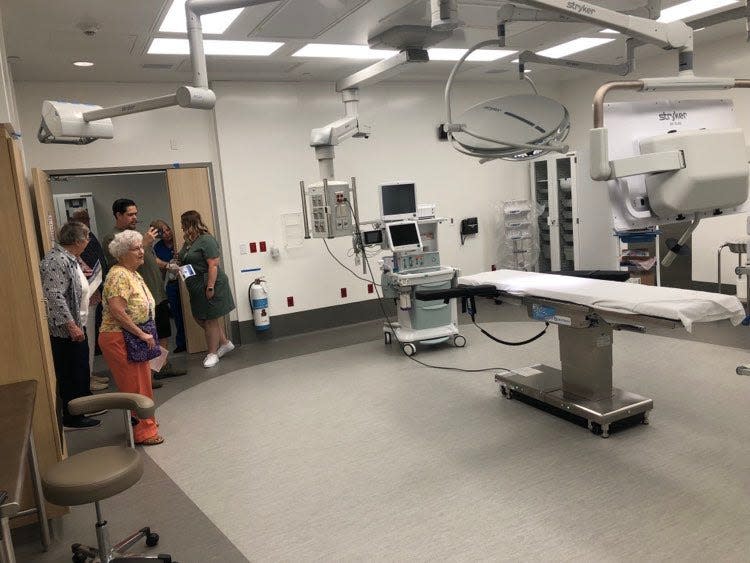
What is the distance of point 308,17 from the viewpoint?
4574 mm

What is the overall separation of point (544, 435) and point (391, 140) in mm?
4930

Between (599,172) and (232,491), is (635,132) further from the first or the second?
(232,491)

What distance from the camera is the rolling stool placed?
2289mm

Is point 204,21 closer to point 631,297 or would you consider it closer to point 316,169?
point 316,169

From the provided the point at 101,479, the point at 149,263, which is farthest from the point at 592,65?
the point at 149,263

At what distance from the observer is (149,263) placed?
5.43m

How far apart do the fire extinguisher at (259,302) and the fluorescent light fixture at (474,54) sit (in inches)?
127

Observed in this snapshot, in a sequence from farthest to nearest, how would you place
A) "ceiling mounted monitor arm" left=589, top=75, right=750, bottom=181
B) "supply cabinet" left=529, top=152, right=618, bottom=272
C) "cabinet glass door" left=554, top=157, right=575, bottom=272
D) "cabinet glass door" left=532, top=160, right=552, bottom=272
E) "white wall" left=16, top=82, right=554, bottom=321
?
"cabinet glass door" left=532, top=160, right=552, bottom=272 < "cabinet glass door" left=554, top=157, right=575, bottom=272 < "supply cabinet" left=529, top=152, right=618, bottom=272 < "white wall" left=16, top=82, right=554, bottom=321 < "ceiling mounted monitor arm" left=589, top=75, right=750, bottom=181

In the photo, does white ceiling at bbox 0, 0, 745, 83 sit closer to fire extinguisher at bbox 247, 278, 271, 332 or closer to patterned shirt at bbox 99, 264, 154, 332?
patterned shirt at bbox 99, 264, 154, 332

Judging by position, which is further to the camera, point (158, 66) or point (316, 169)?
point (316, 169)

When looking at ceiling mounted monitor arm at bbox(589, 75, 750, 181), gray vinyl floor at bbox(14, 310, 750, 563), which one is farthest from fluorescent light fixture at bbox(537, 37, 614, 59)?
ceiling mounted monitor arm at bbox(589, 75, 750, 181)

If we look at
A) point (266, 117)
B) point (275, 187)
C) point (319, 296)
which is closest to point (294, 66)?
point (266, 117)

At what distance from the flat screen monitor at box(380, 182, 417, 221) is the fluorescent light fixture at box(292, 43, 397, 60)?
1.30 metres

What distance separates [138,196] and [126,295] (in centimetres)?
552
